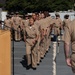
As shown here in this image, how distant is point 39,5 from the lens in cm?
5597

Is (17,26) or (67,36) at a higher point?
(67,36)

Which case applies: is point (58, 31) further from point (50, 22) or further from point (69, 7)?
point (69, 7)

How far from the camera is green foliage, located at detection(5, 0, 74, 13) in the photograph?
183ft

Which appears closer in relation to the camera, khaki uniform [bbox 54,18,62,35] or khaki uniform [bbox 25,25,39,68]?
khaki uniform [bbox 25,25,39,68]

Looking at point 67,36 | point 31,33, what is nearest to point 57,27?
point 31,33

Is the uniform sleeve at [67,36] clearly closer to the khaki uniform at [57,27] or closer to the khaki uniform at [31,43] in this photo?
the khaki uniform at [31,43]

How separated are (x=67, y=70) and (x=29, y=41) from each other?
1582 millimetres

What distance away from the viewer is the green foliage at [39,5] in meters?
55.8

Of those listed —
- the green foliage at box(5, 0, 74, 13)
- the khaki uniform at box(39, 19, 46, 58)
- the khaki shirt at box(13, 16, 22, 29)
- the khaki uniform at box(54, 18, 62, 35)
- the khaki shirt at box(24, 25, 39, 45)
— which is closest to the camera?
the khaki shirt at box(24, 25, 39, 45)

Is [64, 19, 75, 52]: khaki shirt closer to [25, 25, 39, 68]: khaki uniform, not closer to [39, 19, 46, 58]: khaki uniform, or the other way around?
[25, 25, 39, 68]: khaki uniform

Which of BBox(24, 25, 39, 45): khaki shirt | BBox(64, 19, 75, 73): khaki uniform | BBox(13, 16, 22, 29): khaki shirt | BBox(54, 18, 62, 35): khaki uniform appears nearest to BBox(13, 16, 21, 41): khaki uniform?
BBox(13, 16, 22, 29): khaki shirt

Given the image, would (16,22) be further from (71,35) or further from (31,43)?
(71,35)

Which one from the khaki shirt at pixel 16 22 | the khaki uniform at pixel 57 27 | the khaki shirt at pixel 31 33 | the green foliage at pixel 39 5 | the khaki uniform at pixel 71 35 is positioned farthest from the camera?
the green foliage at pixel 39 5

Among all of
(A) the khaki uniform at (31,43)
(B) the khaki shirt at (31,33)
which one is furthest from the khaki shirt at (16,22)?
(B) the khaki shirt at (31,33)
